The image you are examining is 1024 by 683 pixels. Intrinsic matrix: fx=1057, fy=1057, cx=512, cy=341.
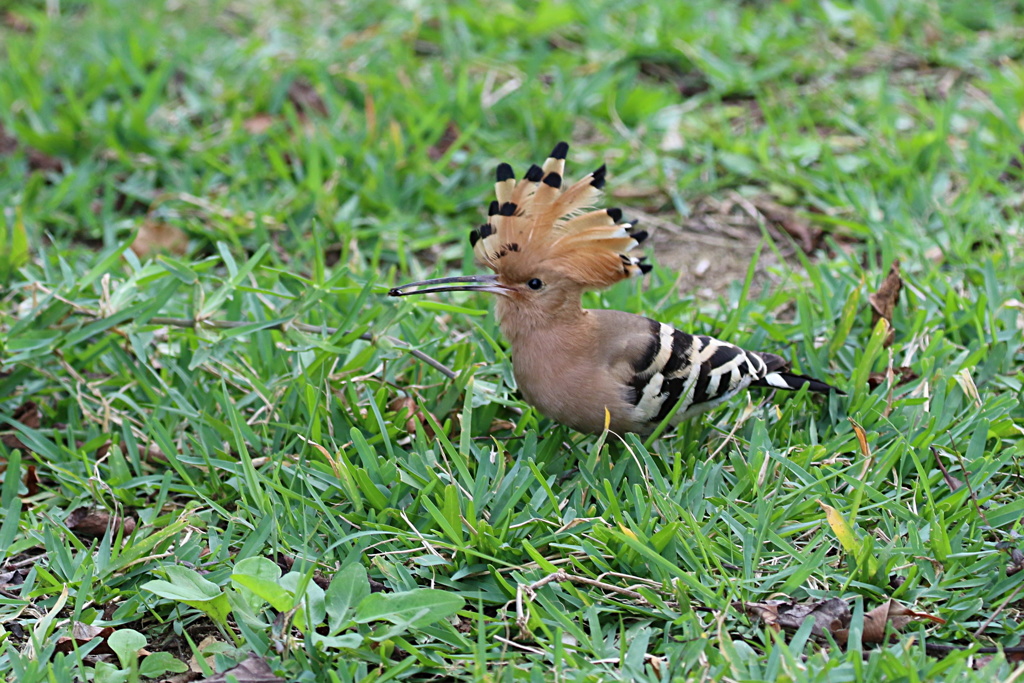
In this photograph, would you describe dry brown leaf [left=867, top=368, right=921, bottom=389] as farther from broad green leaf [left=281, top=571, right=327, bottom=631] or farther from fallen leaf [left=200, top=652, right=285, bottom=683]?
fallen leaf [left=200, top=652, right=285, bottom=683]

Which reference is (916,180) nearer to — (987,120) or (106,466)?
(987,120)

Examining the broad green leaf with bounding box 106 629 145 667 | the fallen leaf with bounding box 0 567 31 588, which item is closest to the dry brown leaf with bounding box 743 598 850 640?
the broad green leaf with bounding box 106 629 145 667

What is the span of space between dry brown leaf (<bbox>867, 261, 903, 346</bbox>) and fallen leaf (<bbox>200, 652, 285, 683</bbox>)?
2360mm

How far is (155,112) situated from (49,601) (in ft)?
10.5

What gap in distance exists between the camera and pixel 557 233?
3088 millimetres

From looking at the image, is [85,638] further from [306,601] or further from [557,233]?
[557,233]

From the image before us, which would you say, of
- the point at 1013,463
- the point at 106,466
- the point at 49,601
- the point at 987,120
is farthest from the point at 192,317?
the point at 987,120

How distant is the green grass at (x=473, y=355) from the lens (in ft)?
8.47

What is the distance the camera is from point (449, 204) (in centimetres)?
468

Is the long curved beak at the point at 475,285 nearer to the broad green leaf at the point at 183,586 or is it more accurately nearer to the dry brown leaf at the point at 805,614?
the broad green leaf at the point at 183,586

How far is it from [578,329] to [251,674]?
1.33 meters

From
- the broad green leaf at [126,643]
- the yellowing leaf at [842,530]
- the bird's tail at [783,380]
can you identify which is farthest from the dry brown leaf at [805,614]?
the broad green leaf at [126,643]

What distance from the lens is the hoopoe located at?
119 inches

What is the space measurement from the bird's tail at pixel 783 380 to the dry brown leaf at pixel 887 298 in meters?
0.47
